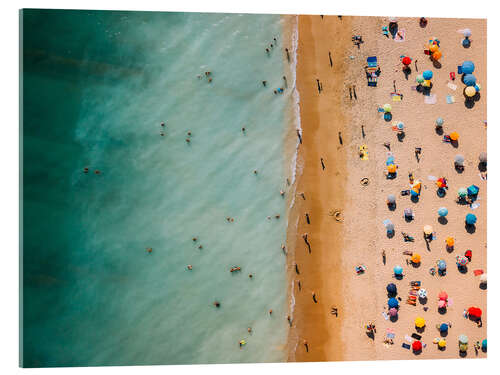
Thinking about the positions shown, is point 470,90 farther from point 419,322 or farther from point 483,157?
point 419,322

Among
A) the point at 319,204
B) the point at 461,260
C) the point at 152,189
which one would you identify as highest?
the point at 152,189

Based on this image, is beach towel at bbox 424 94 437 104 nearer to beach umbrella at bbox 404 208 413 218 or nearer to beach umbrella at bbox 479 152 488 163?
beach umbrella at bbox 479 152 488 163

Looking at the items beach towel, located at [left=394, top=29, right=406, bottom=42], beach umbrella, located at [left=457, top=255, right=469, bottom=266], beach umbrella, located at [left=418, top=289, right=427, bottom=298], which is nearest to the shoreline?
beach towel, located at [left=394, top=29, right=406, bottom=42]

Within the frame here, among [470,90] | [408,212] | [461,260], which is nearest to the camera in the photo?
[470,90]

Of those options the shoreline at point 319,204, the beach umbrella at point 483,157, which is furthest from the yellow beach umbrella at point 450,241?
the shoreline at point 319,204

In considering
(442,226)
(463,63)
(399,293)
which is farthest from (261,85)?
(399,293)

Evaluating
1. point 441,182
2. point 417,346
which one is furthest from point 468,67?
point 417,346

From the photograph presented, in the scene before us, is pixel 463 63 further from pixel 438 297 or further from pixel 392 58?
pixel 438 297
